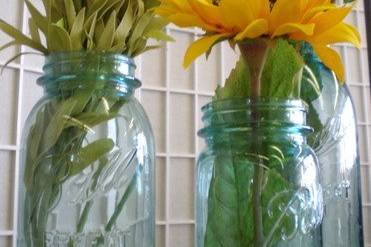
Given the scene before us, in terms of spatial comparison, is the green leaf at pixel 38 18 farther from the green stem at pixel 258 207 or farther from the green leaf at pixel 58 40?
the green stem at pixel 258 207

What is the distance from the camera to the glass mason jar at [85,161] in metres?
0.26

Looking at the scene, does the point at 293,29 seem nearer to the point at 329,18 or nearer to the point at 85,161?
the point at 329,18

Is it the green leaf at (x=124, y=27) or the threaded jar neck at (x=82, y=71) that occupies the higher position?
the green leaf at (x=124, y=27)

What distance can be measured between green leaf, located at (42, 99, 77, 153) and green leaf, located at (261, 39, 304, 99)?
106 millimetres

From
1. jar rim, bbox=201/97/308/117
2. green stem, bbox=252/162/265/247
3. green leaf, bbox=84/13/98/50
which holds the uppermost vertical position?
green leaf, bbox=84/13/98/50

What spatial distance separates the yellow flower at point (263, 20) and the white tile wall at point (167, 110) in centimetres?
31

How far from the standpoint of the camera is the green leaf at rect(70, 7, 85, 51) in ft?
0.88

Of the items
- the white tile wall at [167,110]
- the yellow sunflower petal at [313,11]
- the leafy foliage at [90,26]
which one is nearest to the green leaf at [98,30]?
the leafy foliage at [90,26]

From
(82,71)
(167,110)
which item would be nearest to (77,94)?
(82,71)

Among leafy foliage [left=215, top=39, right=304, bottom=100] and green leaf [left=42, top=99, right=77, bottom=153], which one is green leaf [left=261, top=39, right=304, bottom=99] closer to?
leafy foliage [left=215, top=39, right=304, bottom=100]

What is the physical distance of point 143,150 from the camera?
0.95 ft

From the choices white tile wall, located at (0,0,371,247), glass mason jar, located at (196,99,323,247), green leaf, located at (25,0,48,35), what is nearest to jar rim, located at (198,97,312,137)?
glass mason jar, located at (196,99,323,247)

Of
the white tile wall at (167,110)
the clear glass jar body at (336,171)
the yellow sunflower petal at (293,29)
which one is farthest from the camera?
the white tile wall at (167,110)

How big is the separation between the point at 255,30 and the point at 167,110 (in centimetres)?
39
